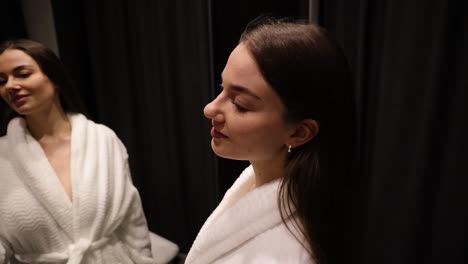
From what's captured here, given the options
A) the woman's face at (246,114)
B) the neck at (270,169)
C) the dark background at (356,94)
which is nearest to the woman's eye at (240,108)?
the woman's face at (246,114)

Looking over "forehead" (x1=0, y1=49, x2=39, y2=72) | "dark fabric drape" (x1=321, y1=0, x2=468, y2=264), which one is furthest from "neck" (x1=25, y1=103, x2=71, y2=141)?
"dark fabric drape" (x1=321, y1=0, x2=468, y2=264)

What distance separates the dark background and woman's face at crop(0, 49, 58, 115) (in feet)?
2.21

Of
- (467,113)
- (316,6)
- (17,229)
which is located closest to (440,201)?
(467,113)

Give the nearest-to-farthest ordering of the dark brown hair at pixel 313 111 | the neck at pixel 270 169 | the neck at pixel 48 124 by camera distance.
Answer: the dark brown hair at pixel 313 111
the neck at pixel 270 169
the neck at pixel 48 124

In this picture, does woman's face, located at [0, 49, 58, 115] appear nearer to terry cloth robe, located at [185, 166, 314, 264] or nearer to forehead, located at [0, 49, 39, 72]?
forehead, located at [0, 49, 39, 72]

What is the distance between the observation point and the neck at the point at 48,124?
4.01 feet

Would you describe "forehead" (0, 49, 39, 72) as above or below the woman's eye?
above

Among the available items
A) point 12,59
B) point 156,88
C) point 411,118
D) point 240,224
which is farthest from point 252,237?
point 156,88

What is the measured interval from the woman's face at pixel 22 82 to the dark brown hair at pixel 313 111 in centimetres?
80

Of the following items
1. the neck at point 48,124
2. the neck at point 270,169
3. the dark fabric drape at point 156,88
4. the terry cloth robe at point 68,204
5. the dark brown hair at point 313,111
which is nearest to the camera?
the dark brown hair at point 313,111

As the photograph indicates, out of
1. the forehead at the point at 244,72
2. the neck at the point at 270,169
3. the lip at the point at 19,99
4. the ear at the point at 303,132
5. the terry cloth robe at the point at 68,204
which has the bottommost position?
the terry cloth robe at the point at 68,204

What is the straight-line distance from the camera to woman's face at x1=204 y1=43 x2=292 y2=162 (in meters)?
0.63

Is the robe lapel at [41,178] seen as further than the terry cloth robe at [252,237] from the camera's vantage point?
Yes

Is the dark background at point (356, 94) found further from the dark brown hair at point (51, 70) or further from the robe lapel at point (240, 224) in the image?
the dark brown hair at point (51, 70)
